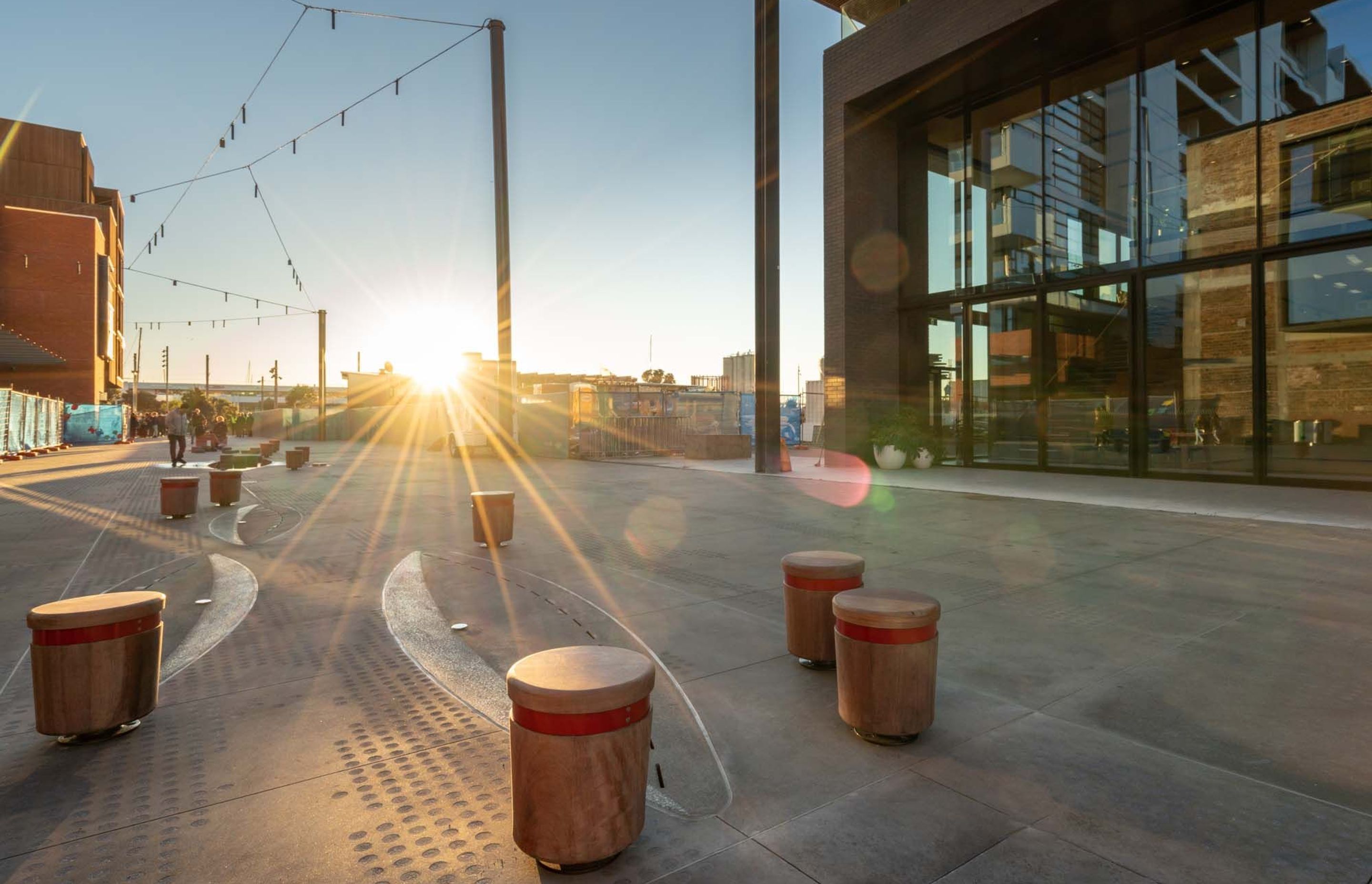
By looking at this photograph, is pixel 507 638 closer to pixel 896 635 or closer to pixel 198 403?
pixel 896 635

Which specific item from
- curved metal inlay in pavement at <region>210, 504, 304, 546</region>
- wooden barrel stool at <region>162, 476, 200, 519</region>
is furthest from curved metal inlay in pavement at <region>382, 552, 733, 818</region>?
wooden barrel stool at <region>162, 476, 200, 519</region>

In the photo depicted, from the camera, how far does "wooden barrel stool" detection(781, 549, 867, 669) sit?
4.61 m

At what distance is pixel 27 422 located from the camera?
30344 mm

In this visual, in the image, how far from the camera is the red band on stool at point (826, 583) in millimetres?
4617

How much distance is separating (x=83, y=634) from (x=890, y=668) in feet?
13.5

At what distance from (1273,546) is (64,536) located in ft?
51.6

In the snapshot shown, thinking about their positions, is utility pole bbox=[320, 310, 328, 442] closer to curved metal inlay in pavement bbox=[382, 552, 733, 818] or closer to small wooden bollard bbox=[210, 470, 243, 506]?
small wooden bollard bbox=[210, 470, 243, 506]

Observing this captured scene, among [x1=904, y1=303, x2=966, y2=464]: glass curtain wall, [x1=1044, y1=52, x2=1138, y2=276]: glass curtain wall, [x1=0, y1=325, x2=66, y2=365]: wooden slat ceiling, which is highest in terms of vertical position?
[x1=1044, y1=52, x2=1138, y2=276]: glass curtain wall

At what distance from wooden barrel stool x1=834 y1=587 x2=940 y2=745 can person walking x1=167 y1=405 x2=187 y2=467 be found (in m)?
25.0

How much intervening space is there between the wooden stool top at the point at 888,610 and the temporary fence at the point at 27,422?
114 ft

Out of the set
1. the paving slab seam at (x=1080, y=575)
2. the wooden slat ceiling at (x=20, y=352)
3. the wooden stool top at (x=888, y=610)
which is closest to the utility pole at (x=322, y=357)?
the wooden slat ceiling at (x=20, y=352)

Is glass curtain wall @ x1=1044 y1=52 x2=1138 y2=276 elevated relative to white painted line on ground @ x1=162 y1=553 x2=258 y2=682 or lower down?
elevated

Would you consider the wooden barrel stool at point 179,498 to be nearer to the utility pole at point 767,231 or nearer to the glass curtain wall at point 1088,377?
the utility pole at point 767,231

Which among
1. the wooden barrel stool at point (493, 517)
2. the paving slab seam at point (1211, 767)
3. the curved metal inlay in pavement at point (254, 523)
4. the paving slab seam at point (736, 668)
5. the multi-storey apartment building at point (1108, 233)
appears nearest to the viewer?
the paving slab seam at point (1211, 767)
